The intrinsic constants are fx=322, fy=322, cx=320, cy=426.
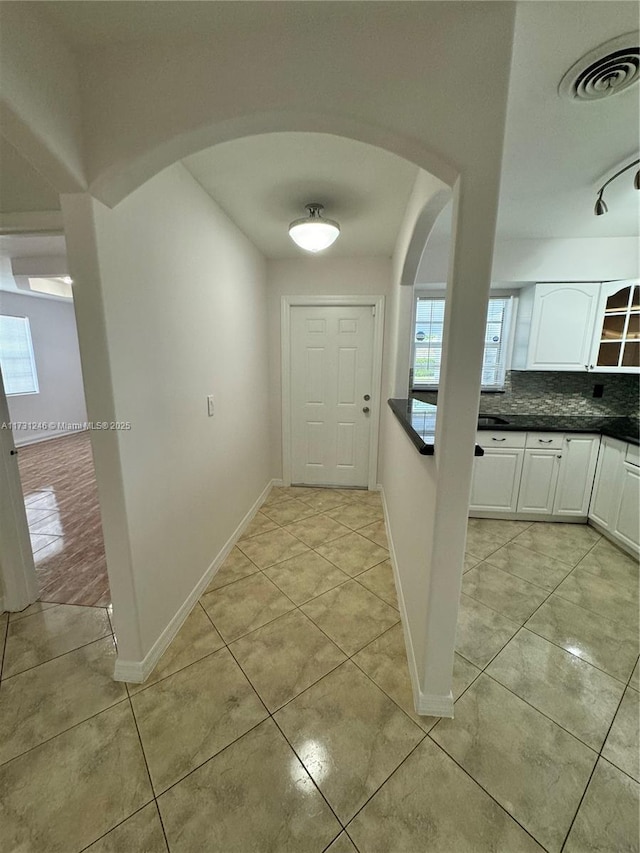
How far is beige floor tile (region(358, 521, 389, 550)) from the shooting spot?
8.48 feet

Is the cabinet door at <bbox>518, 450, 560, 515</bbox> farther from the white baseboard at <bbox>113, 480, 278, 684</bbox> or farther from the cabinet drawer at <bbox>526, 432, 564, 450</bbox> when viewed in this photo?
the white baseboard at <bbox>113, 480, 278, 684</bbox>

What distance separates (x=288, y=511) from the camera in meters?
3.08

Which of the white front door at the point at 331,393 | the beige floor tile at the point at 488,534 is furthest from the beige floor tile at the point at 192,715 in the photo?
the white front door at the point at 331,393

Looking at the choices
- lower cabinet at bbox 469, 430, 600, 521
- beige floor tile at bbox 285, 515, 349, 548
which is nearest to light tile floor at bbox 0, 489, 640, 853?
beige floor tile at bbox 285, 515, 349, 548

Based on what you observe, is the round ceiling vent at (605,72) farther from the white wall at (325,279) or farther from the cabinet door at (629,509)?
the cabinet door at (629,509)

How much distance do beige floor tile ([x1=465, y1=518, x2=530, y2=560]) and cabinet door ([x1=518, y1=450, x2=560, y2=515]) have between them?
185 millimetres

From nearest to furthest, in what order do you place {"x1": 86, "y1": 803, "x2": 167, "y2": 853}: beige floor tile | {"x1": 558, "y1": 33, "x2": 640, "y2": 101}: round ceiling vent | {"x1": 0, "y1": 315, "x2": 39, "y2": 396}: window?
1. {"x1": 86, "y1": 803, "x2": 167, "y2": 853}: beige floor tile
2. {"x1": 558, "y1": 33, "x2": 640, "y2": 101}: round ceiling vent
3. {"x1": 0, "y1": 315, "x2": 39, "y2": 396}: window

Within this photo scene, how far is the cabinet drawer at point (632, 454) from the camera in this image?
233cm

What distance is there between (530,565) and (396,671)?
141cm

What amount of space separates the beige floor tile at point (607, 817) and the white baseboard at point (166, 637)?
1624 millimetres

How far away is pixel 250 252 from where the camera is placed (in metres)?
2.73

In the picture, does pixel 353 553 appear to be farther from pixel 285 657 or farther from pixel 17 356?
pixel 17 356

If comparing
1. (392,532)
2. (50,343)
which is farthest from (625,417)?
(50,343)

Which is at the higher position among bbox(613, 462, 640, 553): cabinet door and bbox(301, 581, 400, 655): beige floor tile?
bbox(613, 462, 640, 553): cabinet door
